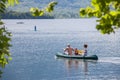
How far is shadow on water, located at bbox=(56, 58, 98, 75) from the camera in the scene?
176 feet

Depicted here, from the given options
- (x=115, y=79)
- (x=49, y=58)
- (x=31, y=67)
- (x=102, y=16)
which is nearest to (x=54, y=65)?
(x=31, y=67)

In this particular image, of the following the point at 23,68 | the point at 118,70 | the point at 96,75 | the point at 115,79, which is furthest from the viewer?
the point at 23,68

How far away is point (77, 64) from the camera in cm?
5903

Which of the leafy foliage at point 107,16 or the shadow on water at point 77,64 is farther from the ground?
the leafy foliage at point 107,16

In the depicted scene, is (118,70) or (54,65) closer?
(118,70)

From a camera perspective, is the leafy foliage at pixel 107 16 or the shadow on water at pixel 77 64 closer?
the leafy foliage at pixel 107 16

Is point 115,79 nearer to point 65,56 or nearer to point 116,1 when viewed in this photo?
point 65,56

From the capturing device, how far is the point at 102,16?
9.45 meters

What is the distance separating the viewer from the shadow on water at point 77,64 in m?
53.6

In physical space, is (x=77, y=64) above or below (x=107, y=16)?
below

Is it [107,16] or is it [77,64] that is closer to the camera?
[107,16]

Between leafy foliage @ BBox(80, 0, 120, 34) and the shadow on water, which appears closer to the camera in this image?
leafy foliage @ BBox(80, 0, 120, 34)

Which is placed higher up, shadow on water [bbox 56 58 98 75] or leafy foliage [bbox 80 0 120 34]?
leafy foliage [bbox 80 0 120 34]

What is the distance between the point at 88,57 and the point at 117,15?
169ft
